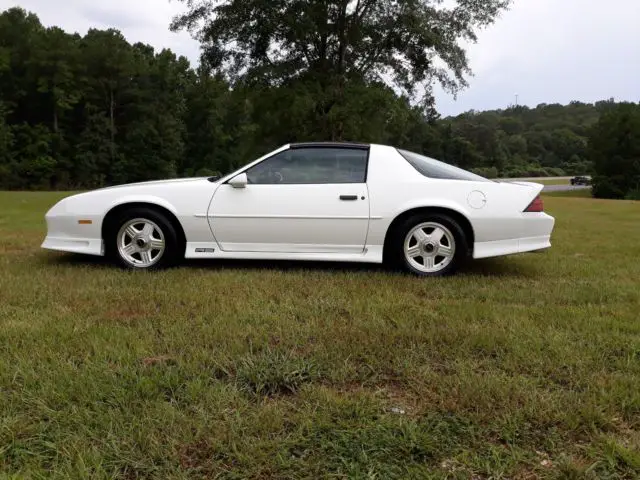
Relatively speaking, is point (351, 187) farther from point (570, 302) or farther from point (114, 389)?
point (114, 389)

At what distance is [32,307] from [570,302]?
148 inches

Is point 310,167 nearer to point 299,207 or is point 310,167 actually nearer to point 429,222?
point 299,207

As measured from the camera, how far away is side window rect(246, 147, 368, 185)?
4832 millimetres

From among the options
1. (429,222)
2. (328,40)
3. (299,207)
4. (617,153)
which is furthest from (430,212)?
(617,153)

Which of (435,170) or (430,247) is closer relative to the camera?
(430,247)

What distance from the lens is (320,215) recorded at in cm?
467

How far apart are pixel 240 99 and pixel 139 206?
57.8 feet

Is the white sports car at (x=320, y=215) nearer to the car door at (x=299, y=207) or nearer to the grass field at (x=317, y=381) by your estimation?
the car door at (x=299, y=207)

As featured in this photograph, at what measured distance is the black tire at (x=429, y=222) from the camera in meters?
4.59

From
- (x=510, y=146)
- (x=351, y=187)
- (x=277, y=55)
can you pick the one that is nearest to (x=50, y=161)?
(x=277, y=55)

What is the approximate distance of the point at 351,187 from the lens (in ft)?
15.5

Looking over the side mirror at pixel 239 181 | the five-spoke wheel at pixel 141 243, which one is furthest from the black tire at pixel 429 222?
the five-spoke wheel at pixel 141 243

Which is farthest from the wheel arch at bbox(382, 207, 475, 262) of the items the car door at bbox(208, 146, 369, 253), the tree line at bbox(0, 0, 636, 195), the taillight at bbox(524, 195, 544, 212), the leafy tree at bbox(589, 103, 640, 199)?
the leafy tree at bbox(589, 103, 640, 199)

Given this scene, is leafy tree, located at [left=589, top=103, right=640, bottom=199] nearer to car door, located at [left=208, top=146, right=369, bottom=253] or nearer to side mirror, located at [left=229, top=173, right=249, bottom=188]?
car door, located at [left=208, top=146, right=369, bottom=253]
